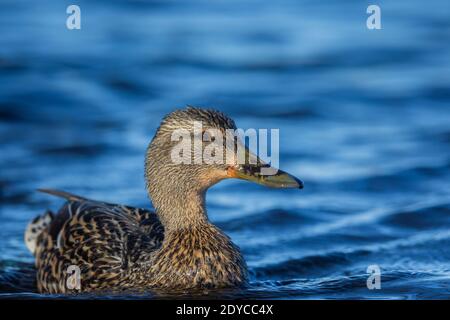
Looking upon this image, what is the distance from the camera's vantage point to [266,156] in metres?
12.9

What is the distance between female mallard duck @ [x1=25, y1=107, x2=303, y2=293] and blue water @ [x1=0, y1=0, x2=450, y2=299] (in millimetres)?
245

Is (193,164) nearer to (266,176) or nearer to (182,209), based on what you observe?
(182,209)

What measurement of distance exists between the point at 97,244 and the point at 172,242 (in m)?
0.73

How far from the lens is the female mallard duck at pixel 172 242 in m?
8.35

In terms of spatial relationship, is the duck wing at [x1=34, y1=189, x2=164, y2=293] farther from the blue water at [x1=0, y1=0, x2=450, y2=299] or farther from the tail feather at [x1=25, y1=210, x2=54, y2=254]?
the tail feather at [x1=25, y1=210, x2=54, y2=254]

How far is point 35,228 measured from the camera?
10414 millimetres

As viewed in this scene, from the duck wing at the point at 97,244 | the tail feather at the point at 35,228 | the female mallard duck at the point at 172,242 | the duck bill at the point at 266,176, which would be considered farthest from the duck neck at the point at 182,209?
the tail feather at the point at 35,228

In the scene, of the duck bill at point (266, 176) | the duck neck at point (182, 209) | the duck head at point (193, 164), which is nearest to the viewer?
the duck bill at point (266, 176)

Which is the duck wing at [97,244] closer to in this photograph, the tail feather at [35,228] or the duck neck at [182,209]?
the duck neck at [182,209]

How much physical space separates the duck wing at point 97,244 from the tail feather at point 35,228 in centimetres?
46
